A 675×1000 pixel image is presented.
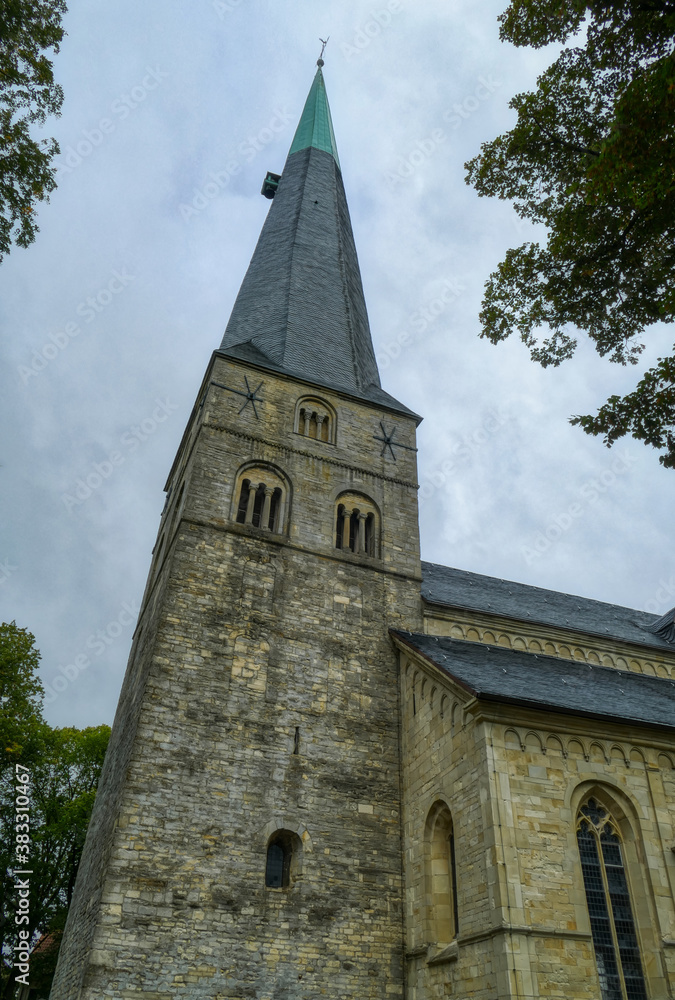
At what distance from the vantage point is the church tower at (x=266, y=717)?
1163cm

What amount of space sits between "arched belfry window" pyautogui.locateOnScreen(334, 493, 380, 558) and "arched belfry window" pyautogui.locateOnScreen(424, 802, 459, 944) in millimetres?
6559

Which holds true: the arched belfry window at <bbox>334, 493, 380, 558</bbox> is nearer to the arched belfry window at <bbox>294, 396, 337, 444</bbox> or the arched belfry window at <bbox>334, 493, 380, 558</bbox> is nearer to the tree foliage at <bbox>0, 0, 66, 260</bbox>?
the arched belfry window at <bbox>294, 396, 337, 444</bbox>

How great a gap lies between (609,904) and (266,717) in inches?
264

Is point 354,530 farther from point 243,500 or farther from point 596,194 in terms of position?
point 596,194

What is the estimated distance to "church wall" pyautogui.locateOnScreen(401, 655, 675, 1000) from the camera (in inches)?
387

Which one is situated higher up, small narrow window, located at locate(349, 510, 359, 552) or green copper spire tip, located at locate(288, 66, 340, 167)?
green copper spire tip, located at locate(288, 66, 340, 167)

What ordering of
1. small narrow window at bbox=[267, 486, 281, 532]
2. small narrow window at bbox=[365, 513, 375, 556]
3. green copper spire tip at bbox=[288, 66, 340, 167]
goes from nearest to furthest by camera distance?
1. small narrow window at bbox=[267, 486, 281, 532]
2. small narrow window at bbox=[365, 513, 375, 556]
3. green copper spire tip at bbox=[288, 66, 340, 167]

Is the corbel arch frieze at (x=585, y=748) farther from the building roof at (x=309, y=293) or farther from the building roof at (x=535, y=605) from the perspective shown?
the building roof at (x=309, y=293)

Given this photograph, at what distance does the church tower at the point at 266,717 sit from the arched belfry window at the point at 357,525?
6 cm

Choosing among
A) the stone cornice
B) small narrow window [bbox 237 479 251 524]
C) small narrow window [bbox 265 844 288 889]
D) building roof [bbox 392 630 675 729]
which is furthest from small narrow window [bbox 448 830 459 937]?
small narrow window [bbox 237 479 251 524]

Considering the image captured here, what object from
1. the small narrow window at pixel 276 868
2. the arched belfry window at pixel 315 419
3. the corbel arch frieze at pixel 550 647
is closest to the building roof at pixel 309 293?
the arched belfry window at pixel 315 419

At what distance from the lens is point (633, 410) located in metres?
9.54

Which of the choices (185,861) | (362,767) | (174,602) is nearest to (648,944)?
(362,767)

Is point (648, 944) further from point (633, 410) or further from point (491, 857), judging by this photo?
point (633, 410)
